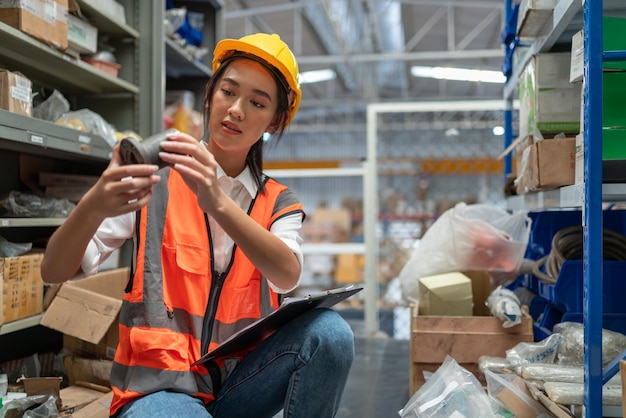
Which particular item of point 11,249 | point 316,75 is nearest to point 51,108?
point 11,249

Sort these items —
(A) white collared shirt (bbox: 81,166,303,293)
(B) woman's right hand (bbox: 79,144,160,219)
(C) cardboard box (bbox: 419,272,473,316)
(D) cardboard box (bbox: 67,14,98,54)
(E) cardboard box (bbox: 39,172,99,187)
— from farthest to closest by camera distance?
1. (E) cardboard box (bbox: 39,172,99,187)
2. (D) cardboard box (bbox: 67,14,98,54)
3. (C) cardboard box (bbox: 419,272,473,316)
4. (A) white collared shirt (bbox: 81,166,303,293)
5. (B) woman's right hand (bbox: 79,144,160,219)

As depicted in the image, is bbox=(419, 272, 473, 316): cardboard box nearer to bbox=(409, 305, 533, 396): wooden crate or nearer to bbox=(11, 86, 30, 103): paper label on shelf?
bbox=(409, 305, 533, 396): wooden crate

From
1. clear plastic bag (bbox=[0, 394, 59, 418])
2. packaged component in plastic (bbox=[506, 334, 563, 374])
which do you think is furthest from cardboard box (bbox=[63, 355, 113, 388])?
packaged component in plastic (bbox=[506, 334, 563, 374])

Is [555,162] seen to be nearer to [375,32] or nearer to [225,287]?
[225,287]

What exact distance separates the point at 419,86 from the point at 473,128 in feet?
8.97

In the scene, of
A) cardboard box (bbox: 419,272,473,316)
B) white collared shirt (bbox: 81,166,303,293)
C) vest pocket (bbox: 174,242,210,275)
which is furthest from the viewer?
cardboard box (bbox: 419,272,473,316)

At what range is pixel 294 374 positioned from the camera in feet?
4.63

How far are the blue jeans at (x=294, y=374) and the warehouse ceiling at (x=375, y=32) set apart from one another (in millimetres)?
5583

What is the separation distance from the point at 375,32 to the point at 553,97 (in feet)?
23.7

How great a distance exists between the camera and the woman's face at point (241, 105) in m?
1.48

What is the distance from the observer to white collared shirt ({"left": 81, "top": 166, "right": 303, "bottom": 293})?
4.40 ft

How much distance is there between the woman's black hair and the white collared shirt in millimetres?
23

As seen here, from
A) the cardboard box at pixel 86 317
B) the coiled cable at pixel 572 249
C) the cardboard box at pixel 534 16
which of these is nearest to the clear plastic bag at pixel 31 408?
the cardboard box at pixel 86 317

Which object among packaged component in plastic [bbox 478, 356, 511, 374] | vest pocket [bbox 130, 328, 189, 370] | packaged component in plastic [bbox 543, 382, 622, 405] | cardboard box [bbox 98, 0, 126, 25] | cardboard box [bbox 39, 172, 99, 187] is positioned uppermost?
cardboard box [bbox 98, 0, 126, 25]
